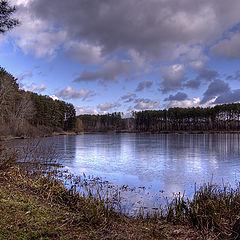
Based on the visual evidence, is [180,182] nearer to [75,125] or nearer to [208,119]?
Result: [75,125]

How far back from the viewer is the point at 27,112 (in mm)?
53938

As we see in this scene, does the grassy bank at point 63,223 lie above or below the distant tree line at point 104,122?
below

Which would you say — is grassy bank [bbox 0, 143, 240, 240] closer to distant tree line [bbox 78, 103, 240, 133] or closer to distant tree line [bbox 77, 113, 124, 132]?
distant tree line [bbox 78, 103, 240, 133]

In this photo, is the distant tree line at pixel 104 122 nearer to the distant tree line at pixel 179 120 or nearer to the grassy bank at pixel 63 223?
the distant tree line at pixel 179 120

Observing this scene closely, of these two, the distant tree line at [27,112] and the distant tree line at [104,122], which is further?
the distant tree line at [104,122]

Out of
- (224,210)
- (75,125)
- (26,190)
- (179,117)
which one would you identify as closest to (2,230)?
(26,190)

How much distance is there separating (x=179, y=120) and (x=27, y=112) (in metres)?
83.3

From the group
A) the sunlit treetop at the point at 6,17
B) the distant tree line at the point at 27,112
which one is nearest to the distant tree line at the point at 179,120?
the distant tree line at the point at 27,112

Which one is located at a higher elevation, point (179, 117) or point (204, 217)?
point (179, 117)

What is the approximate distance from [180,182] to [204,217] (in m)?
5.97

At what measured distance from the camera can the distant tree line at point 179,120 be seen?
10650cm

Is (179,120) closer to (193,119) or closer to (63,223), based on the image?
(193,119)

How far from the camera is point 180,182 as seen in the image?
11477 mm

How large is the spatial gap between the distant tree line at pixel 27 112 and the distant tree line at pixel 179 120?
42.9ft
